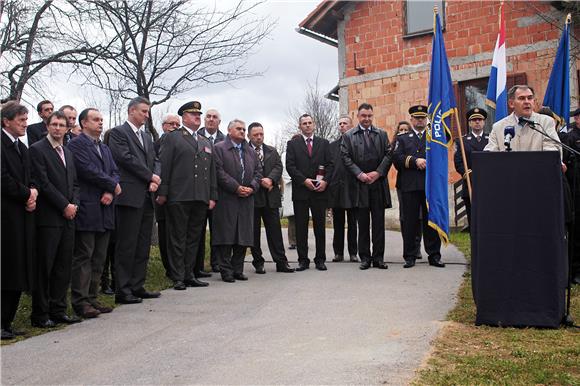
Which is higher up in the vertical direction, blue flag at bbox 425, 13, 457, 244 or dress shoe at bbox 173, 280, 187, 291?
blue flag at bbox 425, 13, 457, 244

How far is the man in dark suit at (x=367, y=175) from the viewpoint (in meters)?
9.57

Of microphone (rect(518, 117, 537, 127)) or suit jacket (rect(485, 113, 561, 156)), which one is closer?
microphone (rect(518, 117, 537, 127))

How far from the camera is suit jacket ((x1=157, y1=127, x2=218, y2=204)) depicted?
8359mm

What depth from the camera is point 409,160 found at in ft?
31.4

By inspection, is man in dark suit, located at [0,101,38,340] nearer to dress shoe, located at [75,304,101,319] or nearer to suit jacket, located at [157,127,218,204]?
dress shoe, located at [75,304,101,319]

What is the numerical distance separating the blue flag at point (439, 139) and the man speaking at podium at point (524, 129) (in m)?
2.63

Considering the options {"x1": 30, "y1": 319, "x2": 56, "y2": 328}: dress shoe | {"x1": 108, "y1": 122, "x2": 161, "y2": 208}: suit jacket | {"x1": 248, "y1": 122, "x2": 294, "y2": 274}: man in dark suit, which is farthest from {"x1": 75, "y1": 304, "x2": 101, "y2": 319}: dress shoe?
{"x1": 248, "y1": 122, "x2": 294, "y2": 274}: man in dark suit

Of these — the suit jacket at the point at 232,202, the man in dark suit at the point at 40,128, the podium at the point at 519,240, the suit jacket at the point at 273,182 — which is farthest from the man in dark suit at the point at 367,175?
the man in dark suit at the point at 40,128

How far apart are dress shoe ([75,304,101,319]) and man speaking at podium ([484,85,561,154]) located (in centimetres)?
404

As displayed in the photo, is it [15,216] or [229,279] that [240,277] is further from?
[15,216]

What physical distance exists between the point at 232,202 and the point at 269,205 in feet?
2.42

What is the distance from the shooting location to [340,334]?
545 cm

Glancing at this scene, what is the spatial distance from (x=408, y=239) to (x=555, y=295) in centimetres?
396

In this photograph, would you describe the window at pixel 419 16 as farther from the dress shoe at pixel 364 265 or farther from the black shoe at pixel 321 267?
the black shoe at pixel 321 267
